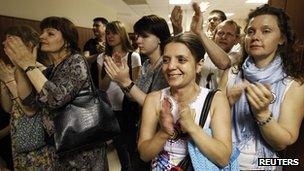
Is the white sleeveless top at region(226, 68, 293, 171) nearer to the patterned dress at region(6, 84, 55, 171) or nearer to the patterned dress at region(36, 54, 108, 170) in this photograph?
the patterned dress at region(36, 54, 108, 170)

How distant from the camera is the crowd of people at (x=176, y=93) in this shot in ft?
3.43

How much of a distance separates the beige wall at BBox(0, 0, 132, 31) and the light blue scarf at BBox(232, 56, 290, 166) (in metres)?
3.45

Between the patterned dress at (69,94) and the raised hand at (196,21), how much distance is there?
2.27 ft

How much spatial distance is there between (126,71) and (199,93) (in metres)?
0.57

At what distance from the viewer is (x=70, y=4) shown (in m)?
5.57

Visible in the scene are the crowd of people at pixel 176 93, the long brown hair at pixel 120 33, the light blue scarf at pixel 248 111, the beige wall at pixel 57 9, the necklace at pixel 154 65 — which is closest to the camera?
the crowd of people at pixel 176 93

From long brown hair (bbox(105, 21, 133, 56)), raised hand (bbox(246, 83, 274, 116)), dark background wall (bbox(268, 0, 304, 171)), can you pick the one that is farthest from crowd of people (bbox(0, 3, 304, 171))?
long brown hair (bbox(105, 21, 133, 56))

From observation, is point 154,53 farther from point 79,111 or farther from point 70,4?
point 70,4

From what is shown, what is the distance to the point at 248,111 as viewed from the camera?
1.24m

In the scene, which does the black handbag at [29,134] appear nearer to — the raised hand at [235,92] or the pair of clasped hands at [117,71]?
the pair of clasped hands at [117,71]

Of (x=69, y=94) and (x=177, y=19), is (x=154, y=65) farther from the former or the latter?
(x=69, y=94)

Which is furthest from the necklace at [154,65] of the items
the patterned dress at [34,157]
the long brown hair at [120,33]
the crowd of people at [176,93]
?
the patterned dress at [34,157]

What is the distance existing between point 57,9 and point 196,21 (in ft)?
13.8

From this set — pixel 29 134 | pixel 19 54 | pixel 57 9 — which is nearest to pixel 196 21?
pixel 19 54
